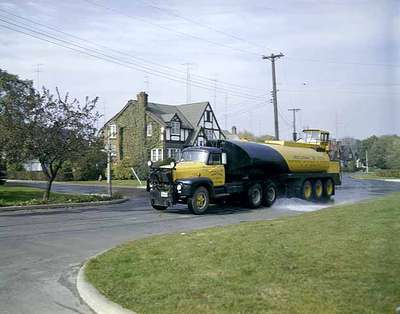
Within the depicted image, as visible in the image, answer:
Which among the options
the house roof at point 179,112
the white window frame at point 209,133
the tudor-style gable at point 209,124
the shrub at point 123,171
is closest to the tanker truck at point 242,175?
the shrub at point 123,171

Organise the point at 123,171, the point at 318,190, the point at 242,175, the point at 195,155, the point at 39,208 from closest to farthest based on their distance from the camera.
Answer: the point at 195,155 → the point at 39,208 → the point at 242,175 → the point at 318,190 → the point at 123,171

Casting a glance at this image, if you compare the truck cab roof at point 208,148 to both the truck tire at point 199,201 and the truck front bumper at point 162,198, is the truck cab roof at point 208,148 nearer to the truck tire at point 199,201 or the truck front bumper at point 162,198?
the truck tire at point 199,201

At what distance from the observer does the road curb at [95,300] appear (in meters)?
5.98

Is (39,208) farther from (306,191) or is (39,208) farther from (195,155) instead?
(306,191)

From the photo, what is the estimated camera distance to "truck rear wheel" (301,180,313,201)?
80.2 ft

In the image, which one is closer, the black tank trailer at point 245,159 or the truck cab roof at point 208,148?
the truck cab roof at point 208,148

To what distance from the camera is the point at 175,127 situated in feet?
199

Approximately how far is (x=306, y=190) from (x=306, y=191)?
0.05 metres

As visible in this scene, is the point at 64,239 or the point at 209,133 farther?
the point at 209,133

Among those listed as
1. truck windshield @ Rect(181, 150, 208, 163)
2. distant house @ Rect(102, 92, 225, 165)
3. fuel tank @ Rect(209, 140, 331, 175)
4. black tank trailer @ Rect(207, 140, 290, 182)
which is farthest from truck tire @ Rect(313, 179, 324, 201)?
distant house @ Rect(102, 92, 225, 165)

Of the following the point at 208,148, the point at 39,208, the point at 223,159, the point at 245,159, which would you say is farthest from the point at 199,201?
the point at 39,208

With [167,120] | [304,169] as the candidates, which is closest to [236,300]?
[304,169]

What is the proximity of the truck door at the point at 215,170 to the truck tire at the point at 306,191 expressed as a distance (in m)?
5.62

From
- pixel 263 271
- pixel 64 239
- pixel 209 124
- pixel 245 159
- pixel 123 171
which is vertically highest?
pixel 209 124
